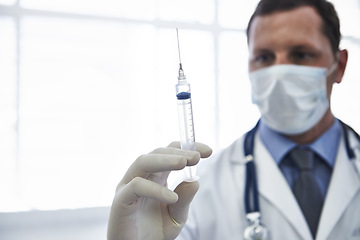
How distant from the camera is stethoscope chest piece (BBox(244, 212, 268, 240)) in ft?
2.79

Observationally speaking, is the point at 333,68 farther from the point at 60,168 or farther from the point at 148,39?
the point at 60,168

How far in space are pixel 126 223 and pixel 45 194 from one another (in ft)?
2.92

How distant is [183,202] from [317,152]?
40 centimetres

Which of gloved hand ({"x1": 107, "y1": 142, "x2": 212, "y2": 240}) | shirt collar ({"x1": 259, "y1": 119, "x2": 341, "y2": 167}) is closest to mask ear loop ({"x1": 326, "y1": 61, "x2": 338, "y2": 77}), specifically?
shirt collar ({"x1": 259, "y1": 119, "x2": 341, "y2": 167})

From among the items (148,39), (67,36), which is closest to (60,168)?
(67,36)

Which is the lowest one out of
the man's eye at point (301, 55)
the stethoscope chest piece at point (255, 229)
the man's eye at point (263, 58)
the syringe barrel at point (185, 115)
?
the stethoscope chest piece at point (255, 229)

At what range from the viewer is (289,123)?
3.03ft

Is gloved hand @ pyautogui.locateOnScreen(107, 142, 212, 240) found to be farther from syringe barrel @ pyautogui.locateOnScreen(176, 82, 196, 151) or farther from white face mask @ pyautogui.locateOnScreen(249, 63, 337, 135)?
white face mask @ pyautogui.locateOnScreen(249, 63, 337, 135)

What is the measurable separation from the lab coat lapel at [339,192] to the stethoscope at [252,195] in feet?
0.06

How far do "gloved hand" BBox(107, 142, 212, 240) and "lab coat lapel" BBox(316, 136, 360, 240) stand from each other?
331mm

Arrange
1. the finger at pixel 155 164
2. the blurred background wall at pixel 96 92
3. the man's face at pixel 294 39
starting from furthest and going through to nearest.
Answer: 1. the blurred background wall at pixel 96 92
2. the man's face at pixel 294 39
3. the finger at pixel 155 164

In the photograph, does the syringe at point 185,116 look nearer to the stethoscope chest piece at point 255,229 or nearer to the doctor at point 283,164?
the doctor at point 283,164

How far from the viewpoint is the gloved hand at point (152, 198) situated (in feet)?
2.62

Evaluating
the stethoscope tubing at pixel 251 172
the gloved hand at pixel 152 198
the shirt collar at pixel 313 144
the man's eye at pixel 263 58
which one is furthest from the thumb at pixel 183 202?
the man's eye at pixel 263 58
